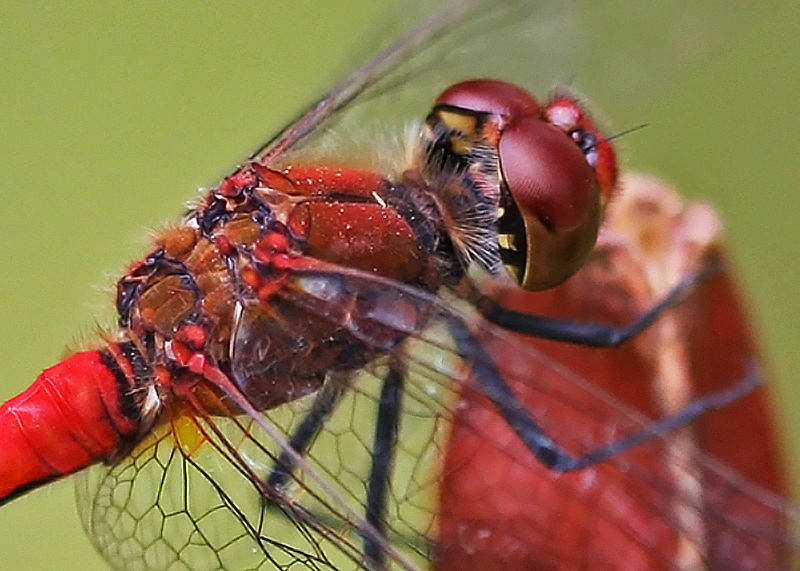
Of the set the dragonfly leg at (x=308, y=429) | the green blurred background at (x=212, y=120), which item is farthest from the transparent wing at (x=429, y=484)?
the green blurred background at (x=212, y=120)

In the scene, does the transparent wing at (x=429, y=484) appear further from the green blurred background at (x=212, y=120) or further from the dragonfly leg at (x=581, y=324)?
the green blurred background at (x=212, y=120)

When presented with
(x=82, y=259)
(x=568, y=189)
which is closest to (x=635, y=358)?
(x=568, y=189)

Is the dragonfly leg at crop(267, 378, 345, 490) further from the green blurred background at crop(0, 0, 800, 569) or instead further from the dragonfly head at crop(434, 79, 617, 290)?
the green blurred background at crop(0, 0, 800, 569)

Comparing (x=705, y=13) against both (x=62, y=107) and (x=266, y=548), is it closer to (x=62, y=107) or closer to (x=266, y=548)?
(x=62, y=107)

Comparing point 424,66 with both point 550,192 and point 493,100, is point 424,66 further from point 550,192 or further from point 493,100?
point 550,192

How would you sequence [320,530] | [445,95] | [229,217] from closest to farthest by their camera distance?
[320,530] < [229,217] < [445,95]

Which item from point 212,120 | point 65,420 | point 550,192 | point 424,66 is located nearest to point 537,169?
point 550,192
